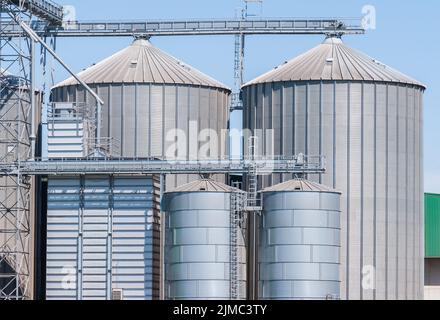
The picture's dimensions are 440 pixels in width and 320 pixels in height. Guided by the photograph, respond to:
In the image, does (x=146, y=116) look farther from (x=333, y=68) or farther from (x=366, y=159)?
(x=366, y=159)

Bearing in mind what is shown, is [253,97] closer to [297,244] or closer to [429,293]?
[297,244]

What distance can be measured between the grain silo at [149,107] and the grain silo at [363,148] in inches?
124

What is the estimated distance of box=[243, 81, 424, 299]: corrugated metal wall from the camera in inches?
2466

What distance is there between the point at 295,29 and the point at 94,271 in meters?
21.2

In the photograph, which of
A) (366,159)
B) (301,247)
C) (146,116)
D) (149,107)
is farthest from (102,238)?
(366,159)

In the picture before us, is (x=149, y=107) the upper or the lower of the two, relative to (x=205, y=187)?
upper

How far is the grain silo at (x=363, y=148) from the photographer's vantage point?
6259 cm

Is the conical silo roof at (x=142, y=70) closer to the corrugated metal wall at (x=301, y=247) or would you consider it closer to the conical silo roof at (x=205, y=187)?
the conical silo roof at (x=205, y=187)

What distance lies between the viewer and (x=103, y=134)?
215 ft

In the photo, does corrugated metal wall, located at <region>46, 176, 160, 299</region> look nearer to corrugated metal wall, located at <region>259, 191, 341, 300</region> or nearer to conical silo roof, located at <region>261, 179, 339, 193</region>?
Result: corrugated metal wall, located at <region>259, 191, 341, 300</region>

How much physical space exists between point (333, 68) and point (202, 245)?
1536 cm

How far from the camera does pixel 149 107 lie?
66000 mm

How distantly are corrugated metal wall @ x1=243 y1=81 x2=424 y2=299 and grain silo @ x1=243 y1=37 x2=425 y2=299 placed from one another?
2.2 inches
